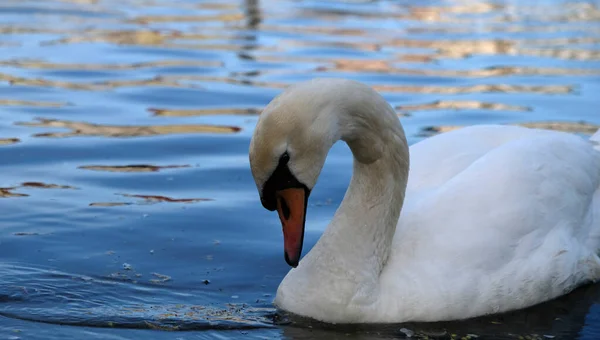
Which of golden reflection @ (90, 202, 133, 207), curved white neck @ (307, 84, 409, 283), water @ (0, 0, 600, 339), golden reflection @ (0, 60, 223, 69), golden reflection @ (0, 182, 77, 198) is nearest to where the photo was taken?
curved white neck @ (307, 84, 409, 283)

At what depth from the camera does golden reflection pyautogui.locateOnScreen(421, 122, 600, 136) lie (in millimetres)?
10633

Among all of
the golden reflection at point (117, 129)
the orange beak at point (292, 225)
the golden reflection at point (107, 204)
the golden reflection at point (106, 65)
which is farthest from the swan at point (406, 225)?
the golden reflection at point (106, 65)

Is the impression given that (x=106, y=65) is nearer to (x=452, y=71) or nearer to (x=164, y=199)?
(x=452, y=71)

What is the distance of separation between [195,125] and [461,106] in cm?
297

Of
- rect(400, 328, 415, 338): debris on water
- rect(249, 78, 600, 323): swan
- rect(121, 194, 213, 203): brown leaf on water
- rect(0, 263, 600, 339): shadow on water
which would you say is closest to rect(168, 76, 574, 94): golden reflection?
rect(121, 194, 213, 203): brown leaf on water

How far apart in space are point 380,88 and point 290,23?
672 centimetres

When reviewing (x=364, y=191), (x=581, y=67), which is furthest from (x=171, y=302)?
(x=581, y=67)

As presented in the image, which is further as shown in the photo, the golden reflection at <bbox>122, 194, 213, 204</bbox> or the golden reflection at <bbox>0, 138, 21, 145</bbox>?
the golden reflection at <bbox>0, 138, 21, 145</bbox>

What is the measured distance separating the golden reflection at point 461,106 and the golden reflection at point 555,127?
814 mm

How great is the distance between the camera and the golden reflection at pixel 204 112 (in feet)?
37.1

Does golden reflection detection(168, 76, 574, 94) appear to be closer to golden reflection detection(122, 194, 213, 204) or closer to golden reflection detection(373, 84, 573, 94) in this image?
golden reflection detection(373, 84, 573, 94)

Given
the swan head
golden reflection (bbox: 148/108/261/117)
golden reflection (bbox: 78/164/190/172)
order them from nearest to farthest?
the swan head, golden reflection (bbox: 78/164/190/172), golden reflection (bbox: 148/108/261/117)

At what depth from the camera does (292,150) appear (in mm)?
5160

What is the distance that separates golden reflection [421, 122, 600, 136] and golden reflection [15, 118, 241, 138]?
70.5 inches
